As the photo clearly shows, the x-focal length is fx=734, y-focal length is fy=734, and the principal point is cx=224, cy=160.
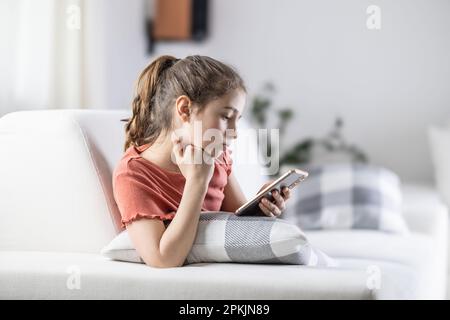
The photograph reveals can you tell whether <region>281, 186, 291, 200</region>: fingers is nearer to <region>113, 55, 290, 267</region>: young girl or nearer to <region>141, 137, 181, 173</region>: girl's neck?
<region>113, 55, 290, 267</region>: young girl

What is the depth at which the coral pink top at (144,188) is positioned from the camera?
1.30 metres

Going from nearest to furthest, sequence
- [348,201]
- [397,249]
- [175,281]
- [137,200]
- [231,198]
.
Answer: [175,281] → [137,200] → [231,198] → [397,249] → [348,201]

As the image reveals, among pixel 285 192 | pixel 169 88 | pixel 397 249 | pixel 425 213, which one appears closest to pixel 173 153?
pixel 169 88

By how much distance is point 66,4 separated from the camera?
2584 mm

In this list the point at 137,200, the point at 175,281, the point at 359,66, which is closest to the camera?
the point at 175,281

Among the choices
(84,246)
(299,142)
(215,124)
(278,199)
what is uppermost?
(215,124)

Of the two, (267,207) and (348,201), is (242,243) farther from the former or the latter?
(348,201)

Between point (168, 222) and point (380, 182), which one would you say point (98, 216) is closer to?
point (168, 222)

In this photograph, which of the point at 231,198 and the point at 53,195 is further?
the point at 231,198

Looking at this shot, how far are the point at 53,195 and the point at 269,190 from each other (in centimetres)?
43

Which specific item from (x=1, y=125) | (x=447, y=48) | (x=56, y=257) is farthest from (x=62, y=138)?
(x=447, y=48)

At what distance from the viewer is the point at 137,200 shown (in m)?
1.30

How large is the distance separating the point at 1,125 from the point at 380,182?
160 cm

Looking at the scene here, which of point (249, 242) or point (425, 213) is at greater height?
point (249, 242)
